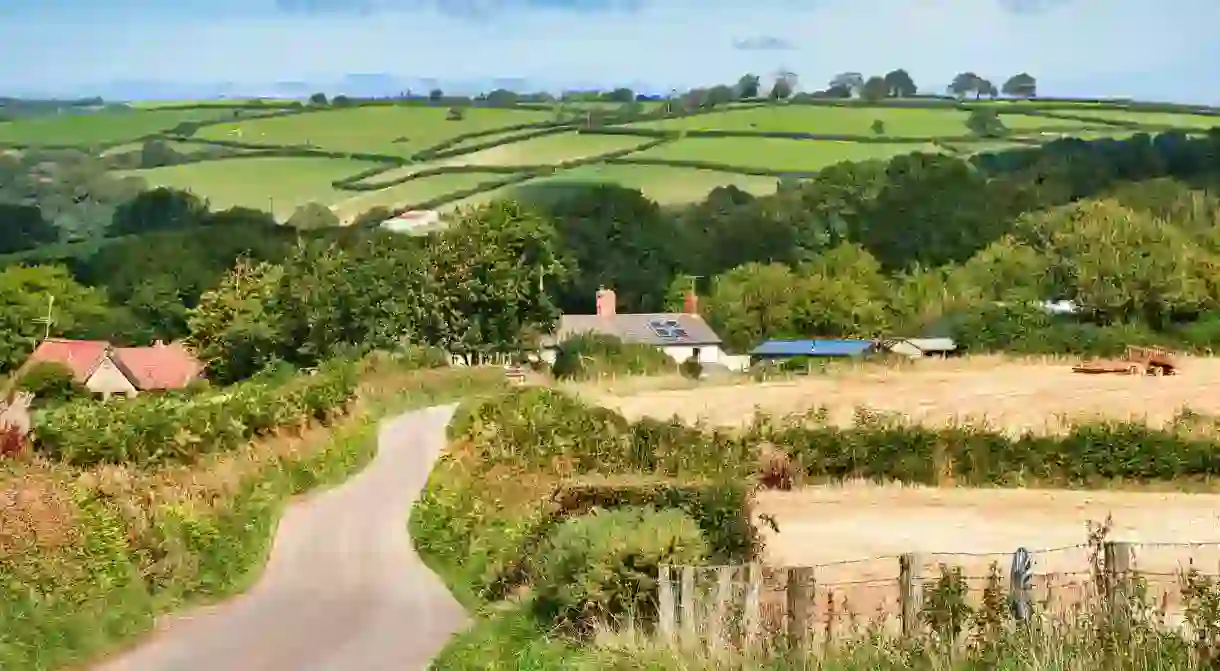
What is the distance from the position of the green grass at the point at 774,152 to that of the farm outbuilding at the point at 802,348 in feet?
183

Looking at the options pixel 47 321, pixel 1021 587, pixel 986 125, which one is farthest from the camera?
pixel 986 125

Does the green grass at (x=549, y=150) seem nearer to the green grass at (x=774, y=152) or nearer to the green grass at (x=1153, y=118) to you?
the green grass at (x=774, y=152)

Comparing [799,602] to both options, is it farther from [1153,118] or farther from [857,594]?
[1153,118]

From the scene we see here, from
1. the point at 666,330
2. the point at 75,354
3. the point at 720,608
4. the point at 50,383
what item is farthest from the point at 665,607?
the point at 666,330

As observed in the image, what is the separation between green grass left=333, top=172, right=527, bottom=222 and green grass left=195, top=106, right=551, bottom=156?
42.2 feet

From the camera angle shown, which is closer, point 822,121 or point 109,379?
point 109,379

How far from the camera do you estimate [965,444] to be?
30.0 metres

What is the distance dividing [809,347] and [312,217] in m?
62.6

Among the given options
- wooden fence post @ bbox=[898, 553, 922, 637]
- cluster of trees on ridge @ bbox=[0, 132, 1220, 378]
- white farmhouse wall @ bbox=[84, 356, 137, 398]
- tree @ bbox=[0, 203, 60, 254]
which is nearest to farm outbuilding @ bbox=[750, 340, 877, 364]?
cluster of trees on ridge @ bbox=[0, 132, 1220, 378]

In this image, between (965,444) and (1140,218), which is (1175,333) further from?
(965,444)

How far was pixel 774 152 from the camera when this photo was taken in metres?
151

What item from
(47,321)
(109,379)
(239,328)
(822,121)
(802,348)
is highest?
(822,121)

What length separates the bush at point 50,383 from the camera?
5812 cm

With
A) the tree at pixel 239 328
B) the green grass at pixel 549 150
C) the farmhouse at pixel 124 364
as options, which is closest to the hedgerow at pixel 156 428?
the tree at pixel 239 328
